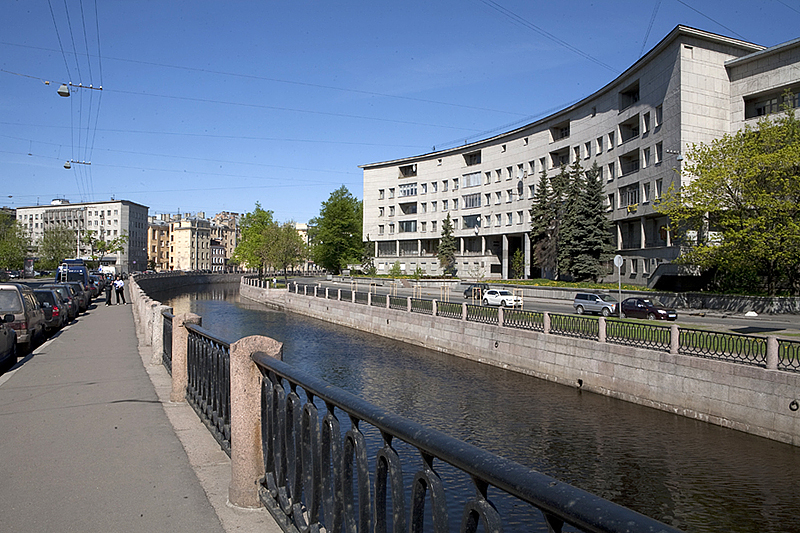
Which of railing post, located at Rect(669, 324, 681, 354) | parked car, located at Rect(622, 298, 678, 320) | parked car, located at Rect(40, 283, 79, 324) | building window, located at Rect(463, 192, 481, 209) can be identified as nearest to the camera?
railing post, located at Rect(669, 324, 681, 354)

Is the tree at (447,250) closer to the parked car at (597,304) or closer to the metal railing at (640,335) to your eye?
the parked car at (597,304)

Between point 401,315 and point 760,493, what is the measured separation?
76.1ft

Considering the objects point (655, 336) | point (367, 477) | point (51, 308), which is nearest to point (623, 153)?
point (655, 336)

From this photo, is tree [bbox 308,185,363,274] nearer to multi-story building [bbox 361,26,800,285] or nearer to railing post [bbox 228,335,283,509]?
multi-story building [bbox 361,26,800,285]

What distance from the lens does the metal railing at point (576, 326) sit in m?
19.8

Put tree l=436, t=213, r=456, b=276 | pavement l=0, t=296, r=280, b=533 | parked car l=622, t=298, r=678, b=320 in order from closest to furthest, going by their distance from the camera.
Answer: pavement l=0, t=296, r=280, b=533 → parked car l=622, t=298, r=678, b=320 → tree l=436, t=213, r=456, b=276

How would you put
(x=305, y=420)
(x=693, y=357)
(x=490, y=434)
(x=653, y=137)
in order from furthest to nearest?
(x=653, y=137) < (x=693, y=357) < (x=490, y=434) < (x=305, y=420)

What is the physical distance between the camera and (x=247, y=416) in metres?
4.22

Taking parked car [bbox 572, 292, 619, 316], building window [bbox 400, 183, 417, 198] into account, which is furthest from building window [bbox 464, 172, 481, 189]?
parked car [bbox 572, 292, 619, 316]

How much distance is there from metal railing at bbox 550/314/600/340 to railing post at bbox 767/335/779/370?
595 cm

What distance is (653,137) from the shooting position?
43.5 m

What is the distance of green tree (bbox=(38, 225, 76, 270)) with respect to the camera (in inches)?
3708

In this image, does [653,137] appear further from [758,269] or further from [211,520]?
[211,520]

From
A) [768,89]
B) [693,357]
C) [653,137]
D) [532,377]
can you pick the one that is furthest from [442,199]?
[693,357]
